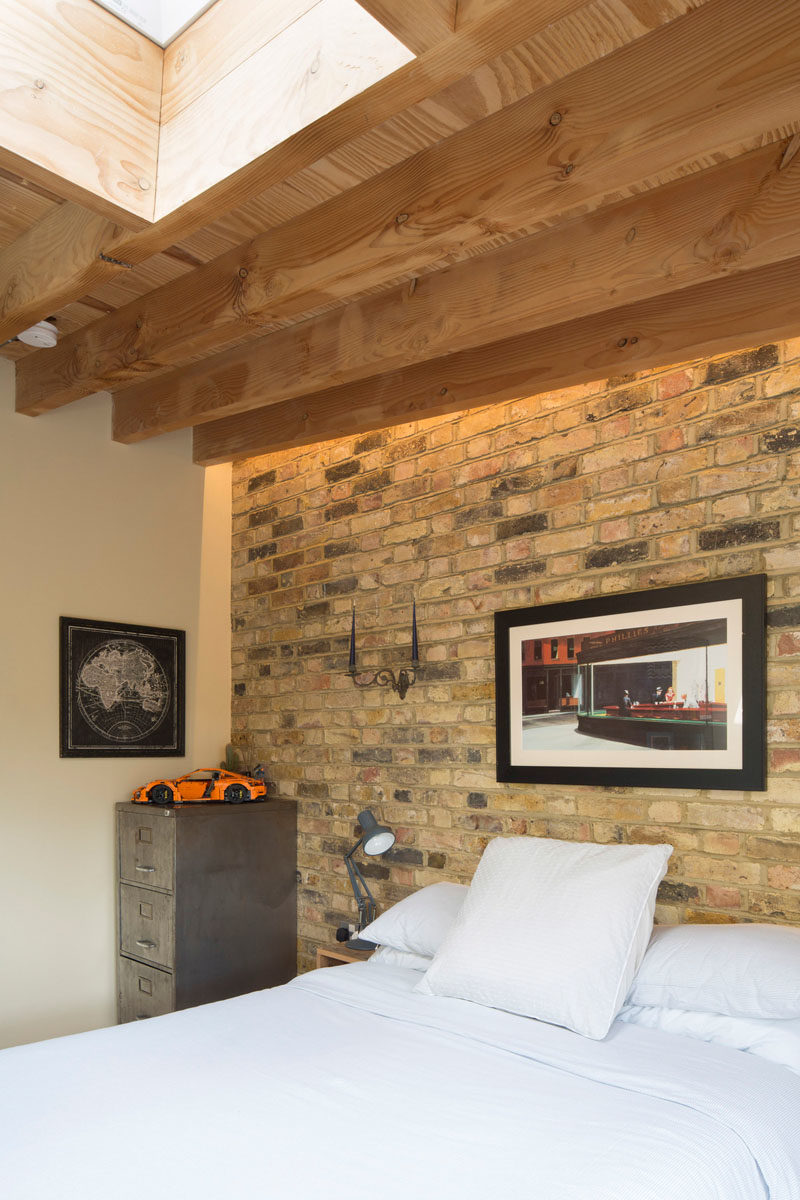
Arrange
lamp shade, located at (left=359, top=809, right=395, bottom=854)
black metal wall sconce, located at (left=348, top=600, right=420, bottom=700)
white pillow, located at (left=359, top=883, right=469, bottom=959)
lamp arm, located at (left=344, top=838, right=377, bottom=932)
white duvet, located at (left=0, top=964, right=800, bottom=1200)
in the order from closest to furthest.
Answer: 1. white duvet, located at (left=0, top=964, right=800, bottom=1200)
2. white pillow, located at (left=359, top=883, right=469, bottom=959)
3. lamp shade, located at (left=359, top=809, right=395, bottom=854)
4. lamp arm, located at (left=344, top=838, right=377, bottom=932)
5. black metal wall sconce, located at (left=348, top=600, right=420, bottom=700)

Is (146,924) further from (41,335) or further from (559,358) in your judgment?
(559,358)

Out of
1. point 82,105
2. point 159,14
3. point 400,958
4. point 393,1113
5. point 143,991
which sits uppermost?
point 159,14

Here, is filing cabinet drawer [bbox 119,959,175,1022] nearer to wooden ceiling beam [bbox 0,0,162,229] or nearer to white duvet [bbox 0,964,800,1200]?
white duvet [bbox 0,964,800,1200]

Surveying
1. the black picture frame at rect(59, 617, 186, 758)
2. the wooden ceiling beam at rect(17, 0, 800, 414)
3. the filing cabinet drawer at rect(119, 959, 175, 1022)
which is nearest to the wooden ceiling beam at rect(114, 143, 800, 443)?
the wooden ceiling beam at rect(17, 0, 800, 414)

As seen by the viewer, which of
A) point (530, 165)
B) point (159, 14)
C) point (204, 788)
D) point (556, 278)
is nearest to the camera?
point (530, 165)

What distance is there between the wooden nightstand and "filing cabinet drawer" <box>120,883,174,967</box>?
58 cm

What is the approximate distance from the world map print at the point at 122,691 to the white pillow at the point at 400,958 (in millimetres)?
1516

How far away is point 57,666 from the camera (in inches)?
140

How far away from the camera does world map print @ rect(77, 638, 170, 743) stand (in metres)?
3.65

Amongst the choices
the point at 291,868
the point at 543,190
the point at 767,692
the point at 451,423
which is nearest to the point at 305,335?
the point at 451,423

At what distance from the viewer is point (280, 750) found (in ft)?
13.2

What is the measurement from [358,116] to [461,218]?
15.0 inches

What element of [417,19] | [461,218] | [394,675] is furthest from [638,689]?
[417,19]

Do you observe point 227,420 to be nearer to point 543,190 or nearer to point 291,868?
point 291,868
